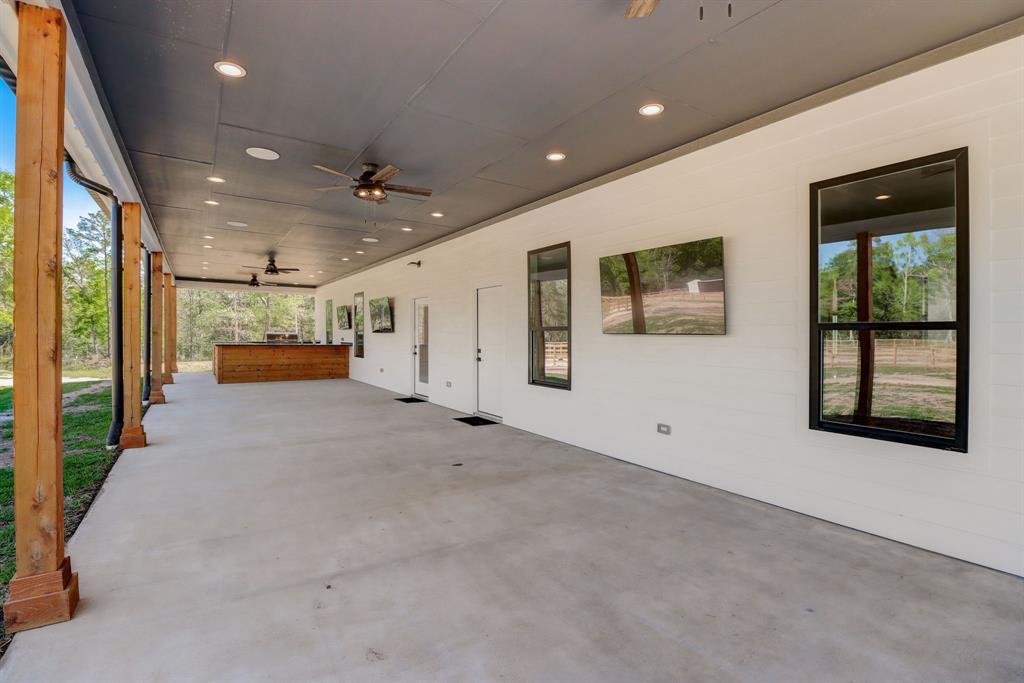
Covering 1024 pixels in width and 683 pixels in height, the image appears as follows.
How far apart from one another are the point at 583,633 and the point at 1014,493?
249cm

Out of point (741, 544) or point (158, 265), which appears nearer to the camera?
point (741, 544)

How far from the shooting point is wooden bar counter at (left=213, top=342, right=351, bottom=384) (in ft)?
38.1

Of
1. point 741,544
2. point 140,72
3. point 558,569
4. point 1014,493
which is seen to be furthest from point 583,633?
point 140,72

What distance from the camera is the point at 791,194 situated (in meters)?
3.47

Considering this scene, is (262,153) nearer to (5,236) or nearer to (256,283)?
(5,236)

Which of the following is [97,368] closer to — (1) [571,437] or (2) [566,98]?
(1) [571,437]

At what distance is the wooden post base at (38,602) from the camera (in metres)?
2.00

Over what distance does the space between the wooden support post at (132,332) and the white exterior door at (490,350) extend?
419cm

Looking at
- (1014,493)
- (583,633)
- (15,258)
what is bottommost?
(583,633)

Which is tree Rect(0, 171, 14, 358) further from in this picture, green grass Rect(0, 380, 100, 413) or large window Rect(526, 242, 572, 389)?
large window Rect(526, 242, 572, 389)

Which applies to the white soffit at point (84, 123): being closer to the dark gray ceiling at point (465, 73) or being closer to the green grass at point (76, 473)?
the dark gray ceiling at point (465, 73)

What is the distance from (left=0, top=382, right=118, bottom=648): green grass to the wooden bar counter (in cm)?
417

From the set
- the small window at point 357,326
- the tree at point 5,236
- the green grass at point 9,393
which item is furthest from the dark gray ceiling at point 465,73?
the small window at point 357,326

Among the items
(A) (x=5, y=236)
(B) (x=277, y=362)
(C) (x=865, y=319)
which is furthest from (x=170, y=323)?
(C) (x=865, y=319)
